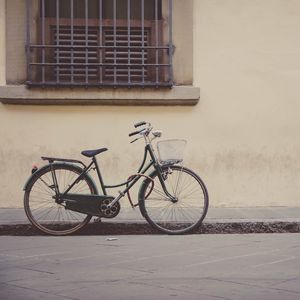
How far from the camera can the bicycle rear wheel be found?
7.28 m

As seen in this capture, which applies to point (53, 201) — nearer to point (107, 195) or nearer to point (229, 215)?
point (107, 195)

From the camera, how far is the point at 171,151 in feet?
24.2

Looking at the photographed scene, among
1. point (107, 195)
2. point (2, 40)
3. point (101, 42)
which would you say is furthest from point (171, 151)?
point (2, 40)

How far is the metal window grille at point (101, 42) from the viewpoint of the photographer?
28.0ft

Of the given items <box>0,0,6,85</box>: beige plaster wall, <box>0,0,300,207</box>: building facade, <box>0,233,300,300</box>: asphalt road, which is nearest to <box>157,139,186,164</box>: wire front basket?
<box>0,233,300,300</box>: asphalt road

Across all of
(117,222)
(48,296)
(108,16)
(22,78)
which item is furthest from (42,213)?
(48,296)

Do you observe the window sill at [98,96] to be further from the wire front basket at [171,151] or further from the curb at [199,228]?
the curb at [199,228]

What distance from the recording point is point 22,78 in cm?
857

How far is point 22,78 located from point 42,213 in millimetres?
1915

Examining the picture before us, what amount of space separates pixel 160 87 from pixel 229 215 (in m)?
1.74

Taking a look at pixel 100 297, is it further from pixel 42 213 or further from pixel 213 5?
pixel 213 5

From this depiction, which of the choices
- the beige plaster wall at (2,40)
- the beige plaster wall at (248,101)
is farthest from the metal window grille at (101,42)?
the beige plaster wall at (248,101)

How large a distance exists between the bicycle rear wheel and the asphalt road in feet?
0.70

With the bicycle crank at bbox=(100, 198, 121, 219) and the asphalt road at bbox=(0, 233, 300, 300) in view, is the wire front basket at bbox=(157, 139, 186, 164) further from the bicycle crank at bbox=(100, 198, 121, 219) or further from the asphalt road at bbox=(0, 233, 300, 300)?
the asphalt road at bbox=(0, 233, 300, 300)
